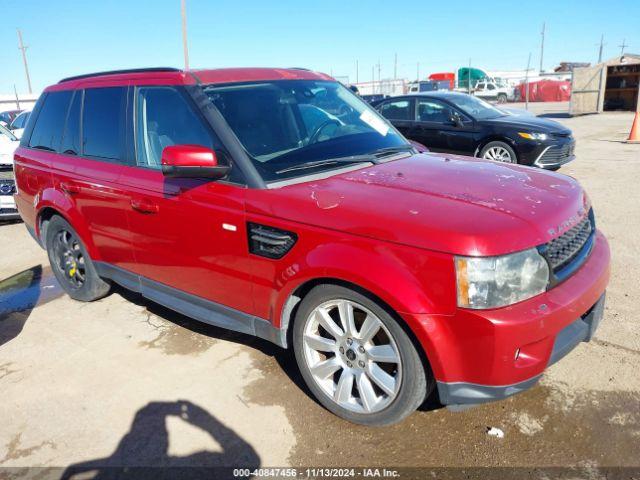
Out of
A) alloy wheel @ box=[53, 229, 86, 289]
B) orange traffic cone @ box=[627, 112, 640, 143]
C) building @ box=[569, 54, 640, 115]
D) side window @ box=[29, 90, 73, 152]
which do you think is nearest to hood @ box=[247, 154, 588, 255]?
alloy wheel @ box=[53, 229, 86, 289]

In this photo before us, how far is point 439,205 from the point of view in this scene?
2.48 m

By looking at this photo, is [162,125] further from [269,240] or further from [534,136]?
[534,136]

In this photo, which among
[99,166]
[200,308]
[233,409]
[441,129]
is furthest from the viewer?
[441,129]

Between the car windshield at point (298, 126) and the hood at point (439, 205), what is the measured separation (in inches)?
9.3

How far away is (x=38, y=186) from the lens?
4.60m

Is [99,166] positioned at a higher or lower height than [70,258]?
higher

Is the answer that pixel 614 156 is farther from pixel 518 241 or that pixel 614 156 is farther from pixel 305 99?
pixel 518 241

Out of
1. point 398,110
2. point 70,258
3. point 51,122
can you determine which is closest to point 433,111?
point 398,110

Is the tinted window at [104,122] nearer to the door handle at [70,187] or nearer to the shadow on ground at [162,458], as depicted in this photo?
the door handle at [70,187]

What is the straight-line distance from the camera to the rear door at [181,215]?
2.98 m

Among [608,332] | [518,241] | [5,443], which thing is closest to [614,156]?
[608,332]

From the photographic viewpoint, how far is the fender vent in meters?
2.71

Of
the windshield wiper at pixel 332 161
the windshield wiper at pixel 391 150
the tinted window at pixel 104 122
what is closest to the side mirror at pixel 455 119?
the windshield wiper at pixel 391 150

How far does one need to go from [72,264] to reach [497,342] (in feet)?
12.7
